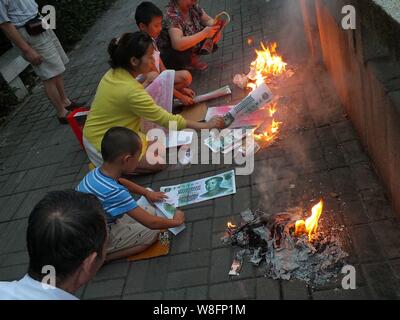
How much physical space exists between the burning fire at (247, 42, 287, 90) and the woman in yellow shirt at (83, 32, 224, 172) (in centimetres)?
168

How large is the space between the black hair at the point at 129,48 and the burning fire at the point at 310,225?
6.98 ft

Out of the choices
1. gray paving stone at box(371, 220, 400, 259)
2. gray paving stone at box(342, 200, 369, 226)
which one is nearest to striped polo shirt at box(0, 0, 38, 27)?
gray paving stone at box(342, 200, 369, 226)

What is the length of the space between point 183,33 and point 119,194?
11.4 feet

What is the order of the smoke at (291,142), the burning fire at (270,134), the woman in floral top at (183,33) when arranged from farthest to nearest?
the woman in floral top at (183,33), the burning fire at (270,134), the smoke at (291,142)

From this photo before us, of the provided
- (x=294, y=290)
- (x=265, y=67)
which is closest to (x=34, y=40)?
(x=265, y=67)

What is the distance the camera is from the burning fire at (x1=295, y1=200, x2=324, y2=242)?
124 inches

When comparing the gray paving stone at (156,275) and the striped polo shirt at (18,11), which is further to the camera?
the striped polo shirt at (18,11)

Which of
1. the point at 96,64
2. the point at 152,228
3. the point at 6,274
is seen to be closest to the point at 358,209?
the point at 152,228

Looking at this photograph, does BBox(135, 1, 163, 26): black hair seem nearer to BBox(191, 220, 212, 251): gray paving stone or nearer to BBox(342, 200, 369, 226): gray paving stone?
BBox(191, 220, 212, 251): gray paving stone

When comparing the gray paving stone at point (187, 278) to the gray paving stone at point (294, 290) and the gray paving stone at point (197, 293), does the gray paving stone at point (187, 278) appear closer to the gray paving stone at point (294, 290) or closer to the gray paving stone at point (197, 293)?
the gray paving stone at point (197, 293)

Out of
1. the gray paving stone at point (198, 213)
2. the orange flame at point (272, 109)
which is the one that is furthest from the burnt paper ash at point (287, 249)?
the orange flame at point (272, 109)

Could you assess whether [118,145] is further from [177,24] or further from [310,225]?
[177,24]

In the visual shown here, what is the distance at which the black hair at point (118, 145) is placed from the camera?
10.6ft

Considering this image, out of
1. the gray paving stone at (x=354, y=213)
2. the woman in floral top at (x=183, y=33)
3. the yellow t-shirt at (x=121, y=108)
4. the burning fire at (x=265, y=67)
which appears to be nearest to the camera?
the gray paving stone at (x=354, y=213)
